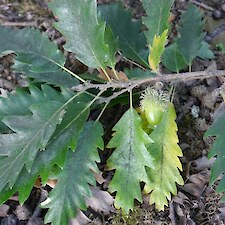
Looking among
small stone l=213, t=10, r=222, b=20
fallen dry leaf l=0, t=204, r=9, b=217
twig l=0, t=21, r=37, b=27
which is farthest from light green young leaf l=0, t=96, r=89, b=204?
small stone l=213, t=10, r=222, b=20

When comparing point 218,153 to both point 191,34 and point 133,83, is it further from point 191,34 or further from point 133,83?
point 191,34

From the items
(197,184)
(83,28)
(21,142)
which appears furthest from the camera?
(197,184)

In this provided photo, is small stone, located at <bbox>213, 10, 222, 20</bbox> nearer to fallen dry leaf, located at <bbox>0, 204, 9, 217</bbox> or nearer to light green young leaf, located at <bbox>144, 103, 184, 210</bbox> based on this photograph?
light green young leaf, located at <bbox>144, 103, 184, 210</bbox>

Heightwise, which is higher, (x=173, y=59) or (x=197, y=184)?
(x=173, y=59)

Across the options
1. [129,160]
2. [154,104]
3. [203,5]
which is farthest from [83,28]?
[203,5]

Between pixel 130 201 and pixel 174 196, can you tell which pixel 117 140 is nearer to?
pixel 130 201

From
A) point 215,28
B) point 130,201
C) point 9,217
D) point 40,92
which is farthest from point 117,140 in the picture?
point 215,28
